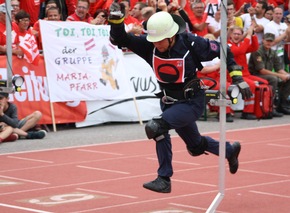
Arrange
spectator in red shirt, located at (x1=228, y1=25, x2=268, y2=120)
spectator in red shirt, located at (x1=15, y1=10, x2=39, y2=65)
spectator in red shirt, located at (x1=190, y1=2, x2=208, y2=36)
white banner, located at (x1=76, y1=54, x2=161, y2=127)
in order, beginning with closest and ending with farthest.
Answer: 1. spectator in red shirt, located at (x1=15, y1=10, x2=39, y2=65)
2. white banner, located at (x1=76, y1=54, x2=161, y2=127)
3. spectator in red shirt, located at (x1=228, y1=25, x2=268, y2=120)
4. spectator in red shirt, located at (x1=190, y1=2, x2=208, y2=36)

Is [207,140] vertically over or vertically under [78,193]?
over

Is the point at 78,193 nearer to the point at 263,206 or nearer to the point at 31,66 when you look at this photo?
the point at 263,206

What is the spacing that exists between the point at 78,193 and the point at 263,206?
2.21 metres

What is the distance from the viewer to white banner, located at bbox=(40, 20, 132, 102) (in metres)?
15.5

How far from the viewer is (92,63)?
1614cm

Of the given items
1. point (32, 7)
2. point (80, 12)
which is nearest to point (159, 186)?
point (80, 12)

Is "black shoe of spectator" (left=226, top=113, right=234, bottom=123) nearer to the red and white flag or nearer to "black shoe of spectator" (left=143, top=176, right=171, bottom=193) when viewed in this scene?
the red and white flag

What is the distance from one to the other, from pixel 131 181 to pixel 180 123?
2152 mm

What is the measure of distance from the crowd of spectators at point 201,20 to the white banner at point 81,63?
0.32 metres

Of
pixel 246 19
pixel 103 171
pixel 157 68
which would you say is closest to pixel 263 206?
pixel 157 68

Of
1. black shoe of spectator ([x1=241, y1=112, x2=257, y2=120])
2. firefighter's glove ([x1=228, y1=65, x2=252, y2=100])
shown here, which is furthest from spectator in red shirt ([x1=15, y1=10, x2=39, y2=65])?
firefighter's glove ([x1=228, y1=65, x2=252, y2=100])

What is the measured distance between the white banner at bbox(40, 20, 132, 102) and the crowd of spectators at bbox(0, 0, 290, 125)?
1.04 ft

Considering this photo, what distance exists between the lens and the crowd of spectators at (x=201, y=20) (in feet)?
51.5

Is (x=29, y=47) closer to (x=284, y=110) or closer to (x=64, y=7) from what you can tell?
(x=64, y=7)
